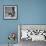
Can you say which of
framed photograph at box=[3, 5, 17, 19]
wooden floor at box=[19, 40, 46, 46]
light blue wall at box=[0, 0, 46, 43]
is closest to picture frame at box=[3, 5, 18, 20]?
framed photograph at box=[3, 5, 17, 19]

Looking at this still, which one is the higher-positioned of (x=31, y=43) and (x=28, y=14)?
(x=28, y=14)

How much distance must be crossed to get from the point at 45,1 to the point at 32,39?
4.53 ft

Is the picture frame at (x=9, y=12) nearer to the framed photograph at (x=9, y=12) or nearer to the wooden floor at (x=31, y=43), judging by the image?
the framed photograph at (x=9, y=12)

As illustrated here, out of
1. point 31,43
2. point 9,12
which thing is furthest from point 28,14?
point 31,43

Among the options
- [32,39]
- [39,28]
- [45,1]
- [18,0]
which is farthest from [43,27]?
[18,0]

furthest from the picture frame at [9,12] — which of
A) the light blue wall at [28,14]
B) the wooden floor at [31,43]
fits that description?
the wooden floor at [31,43]

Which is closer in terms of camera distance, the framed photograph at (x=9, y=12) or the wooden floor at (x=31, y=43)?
the wooden floor at (x=31, y=43)

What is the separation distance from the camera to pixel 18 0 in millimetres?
4875

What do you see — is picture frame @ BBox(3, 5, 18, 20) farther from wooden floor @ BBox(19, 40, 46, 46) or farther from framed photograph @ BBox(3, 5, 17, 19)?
wooden floor @ BBox(19, 40, 46, 46)

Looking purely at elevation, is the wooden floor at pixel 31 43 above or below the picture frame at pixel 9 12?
below

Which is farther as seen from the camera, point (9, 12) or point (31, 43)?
point (9, 12)

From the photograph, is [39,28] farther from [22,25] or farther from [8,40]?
[8,40]

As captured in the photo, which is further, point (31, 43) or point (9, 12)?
point (9, 12)

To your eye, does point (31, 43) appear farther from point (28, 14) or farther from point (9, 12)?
point (9, 12)
